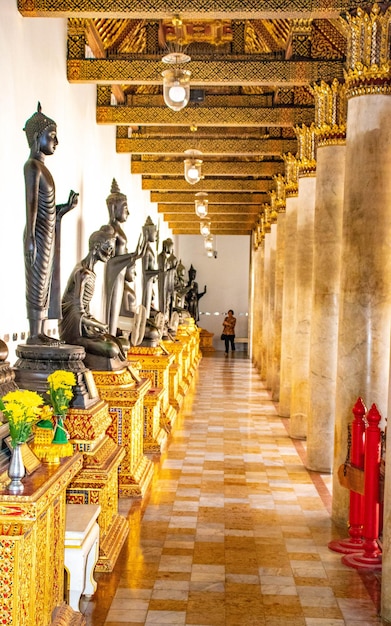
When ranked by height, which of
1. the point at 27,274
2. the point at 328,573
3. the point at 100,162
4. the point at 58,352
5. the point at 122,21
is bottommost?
the point at 328,573

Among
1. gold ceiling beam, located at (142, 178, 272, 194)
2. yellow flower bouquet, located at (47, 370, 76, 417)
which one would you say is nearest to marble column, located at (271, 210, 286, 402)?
gold ceiling beam, located at (142, 178, 272, 194)

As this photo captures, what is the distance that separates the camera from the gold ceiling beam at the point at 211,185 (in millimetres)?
16859

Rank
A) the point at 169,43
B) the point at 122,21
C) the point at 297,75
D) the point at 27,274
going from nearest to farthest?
1. the point at 27,274
2. the point at 297,75
3. the point at 122,21
4. the point at 169,43

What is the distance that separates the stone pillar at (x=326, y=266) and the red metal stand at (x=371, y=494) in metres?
2.92

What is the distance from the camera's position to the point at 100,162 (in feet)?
36.3

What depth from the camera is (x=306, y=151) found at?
10.4 metres

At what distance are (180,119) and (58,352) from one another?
19.5 feet

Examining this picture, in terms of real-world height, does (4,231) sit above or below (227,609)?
above

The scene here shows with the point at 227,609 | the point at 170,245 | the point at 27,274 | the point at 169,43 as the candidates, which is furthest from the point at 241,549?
the point at 169,43

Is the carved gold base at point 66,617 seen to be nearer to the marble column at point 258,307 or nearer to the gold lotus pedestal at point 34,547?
the gold lotus pedestal at point 34,547

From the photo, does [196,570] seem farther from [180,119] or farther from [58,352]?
[180,119]

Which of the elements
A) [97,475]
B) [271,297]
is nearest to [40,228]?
[97,475]

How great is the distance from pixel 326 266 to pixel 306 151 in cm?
248

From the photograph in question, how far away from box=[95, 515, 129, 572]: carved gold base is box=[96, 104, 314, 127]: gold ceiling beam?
239 inches
